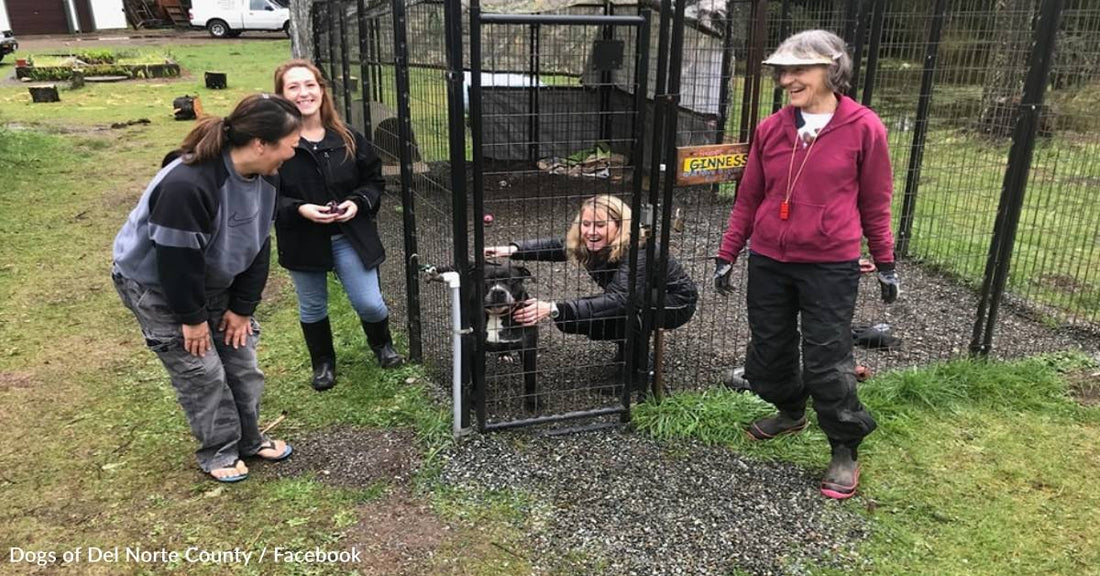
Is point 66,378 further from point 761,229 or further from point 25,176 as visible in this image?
point 25,176

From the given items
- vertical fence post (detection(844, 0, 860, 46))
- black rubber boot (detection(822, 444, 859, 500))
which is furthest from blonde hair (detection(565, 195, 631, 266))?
vertical fence post (detection(844, 0, 860, 46))

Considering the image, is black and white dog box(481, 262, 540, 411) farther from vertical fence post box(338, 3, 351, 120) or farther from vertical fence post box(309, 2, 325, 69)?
vertical fence post box(309, 2, 325, 69)

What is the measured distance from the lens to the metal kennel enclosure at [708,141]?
346 centimetres

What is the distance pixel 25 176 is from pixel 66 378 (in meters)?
5.70

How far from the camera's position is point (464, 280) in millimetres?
3453

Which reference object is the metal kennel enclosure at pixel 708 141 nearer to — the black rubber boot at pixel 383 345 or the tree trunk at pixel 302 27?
the black rubber boot at pixel 383 345

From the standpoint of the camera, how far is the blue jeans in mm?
4023

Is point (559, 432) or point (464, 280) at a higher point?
point (464, 280)

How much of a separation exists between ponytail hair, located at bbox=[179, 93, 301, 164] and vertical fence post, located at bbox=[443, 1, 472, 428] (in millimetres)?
660

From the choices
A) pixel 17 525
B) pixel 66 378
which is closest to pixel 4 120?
pixel 66 378

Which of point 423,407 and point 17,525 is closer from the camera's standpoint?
point 17,525

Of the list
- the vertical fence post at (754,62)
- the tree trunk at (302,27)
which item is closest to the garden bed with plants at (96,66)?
the tree trunk at (302,27)

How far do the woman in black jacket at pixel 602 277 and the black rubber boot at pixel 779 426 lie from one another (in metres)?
0.68

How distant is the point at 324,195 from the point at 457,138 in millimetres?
979
